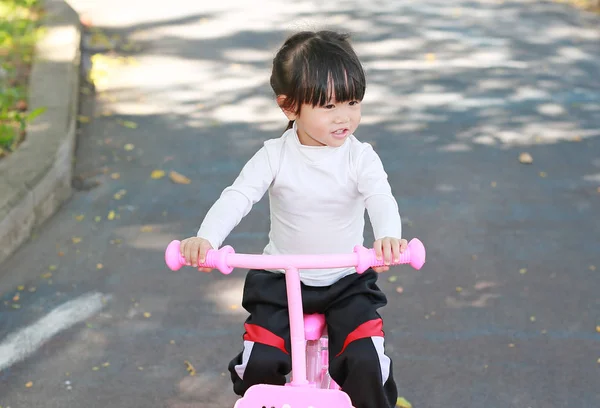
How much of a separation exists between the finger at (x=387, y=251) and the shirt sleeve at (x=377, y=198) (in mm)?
121

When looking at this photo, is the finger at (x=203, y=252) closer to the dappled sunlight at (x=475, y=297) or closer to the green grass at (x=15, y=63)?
the dappled sunlight at (x=475, y=297)

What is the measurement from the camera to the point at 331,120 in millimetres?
2238

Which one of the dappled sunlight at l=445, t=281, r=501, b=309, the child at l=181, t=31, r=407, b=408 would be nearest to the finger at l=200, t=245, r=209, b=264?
the child at l=181, t=31, r=407, b=408

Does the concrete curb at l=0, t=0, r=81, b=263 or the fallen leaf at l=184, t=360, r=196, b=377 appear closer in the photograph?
the fallen leaf at l=184, t=360, r=196, b=377

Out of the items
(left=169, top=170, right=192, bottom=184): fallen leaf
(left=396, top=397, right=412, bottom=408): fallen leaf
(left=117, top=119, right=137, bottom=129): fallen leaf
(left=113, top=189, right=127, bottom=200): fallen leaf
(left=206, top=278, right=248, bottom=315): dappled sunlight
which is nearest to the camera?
(left=396, top=397, right=412, bottom=408): fallen leaf

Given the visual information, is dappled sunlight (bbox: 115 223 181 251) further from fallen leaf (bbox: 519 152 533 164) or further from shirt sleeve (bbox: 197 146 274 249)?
fallen leaf (bbox: 519 152 533 164)

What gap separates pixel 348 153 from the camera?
2.37 metres

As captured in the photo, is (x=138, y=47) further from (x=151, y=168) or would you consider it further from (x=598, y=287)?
(x=598, y=287)

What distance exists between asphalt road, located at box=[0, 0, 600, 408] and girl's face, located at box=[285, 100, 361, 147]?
1.89 feet

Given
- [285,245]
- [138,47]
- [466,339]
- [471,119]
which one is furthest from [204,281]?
[138,47]

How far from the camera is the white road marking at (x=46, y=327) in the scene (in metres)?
3.30

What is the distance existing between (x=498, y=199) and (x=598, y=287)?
935 mm

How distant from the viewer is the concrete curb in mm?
4016

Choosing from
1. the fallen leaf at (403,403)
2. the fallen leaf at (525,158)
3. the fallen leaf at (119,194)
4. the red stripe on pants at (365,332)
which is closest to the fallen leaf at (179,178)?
the fallen leaf at (119,194)
